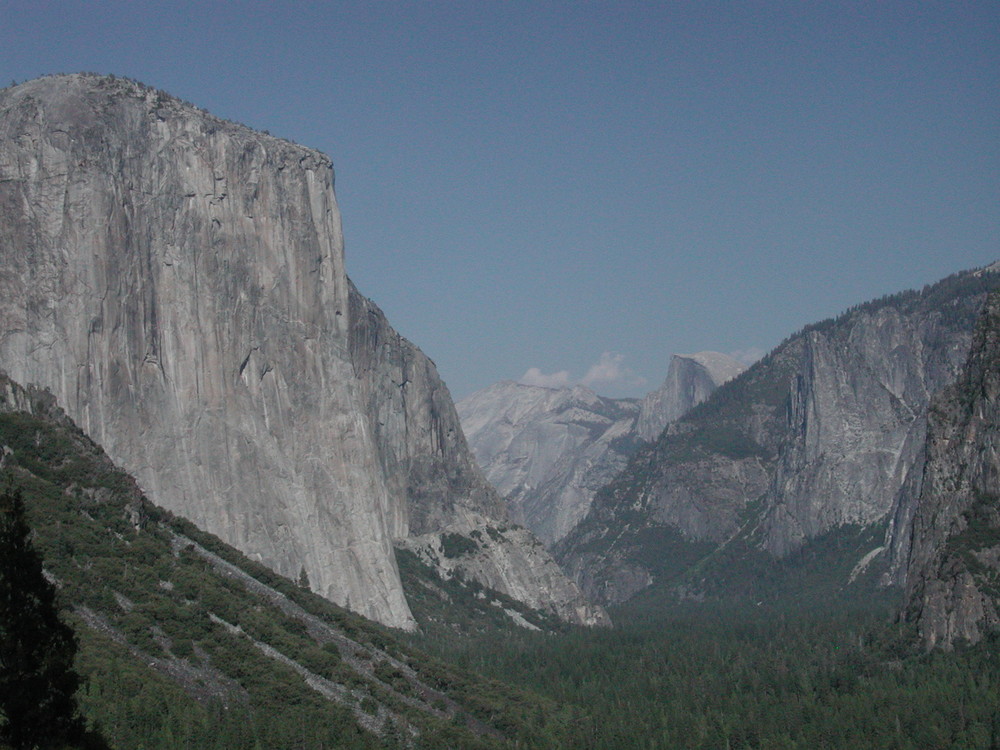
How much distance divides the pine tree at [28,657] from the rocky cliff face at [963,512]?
423 feet

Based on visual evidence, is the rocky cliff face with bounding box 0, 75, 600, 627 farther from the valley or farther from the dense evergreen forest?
the dense evergreen forest

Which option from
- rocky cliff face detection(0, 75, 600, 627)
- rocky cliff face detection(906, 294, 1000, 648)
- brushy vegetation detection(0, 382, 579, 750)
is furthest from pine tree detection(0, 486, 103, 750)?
rocky cliff face detection(906, 294, 1000, 648)

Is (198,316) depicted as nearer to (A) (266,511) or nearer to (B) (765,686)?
(A) (266,511)

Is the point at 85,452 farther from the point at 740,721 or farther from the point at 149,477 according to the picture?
the point at 740,721

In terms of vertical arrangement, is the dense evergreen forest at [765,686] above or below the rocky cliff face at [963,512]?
below

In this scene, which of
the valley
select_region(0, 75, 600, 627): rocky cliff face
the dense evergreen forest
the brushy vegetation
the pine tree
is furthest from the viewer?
select_region(0, 75, 600, 627): rocky cliff face

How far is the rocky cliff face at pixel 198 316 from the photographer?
14025cm

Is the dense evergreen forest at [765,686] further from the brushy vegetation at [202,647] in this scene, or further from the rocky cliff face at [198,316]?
the rocky cliff face at [198,316]

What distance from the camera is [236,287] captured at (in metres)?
156

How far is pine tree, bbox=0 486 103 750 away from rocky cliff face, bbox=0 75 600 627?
95766 millimetres

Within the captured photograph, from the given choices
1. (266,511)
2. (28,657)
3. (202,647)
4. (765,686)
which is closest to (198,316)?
(266,511)

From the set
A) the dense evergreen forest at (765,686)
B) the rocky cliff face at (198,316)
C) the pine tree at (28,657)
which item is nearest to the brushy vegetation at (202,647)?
the dense evergreen forest at (765,686)

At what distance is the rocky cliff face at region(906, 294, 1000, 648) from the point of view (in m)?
158

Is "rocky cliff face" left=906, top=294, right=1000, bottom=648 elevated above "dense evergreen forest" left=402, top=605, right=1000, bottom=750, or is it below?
Answer: above
